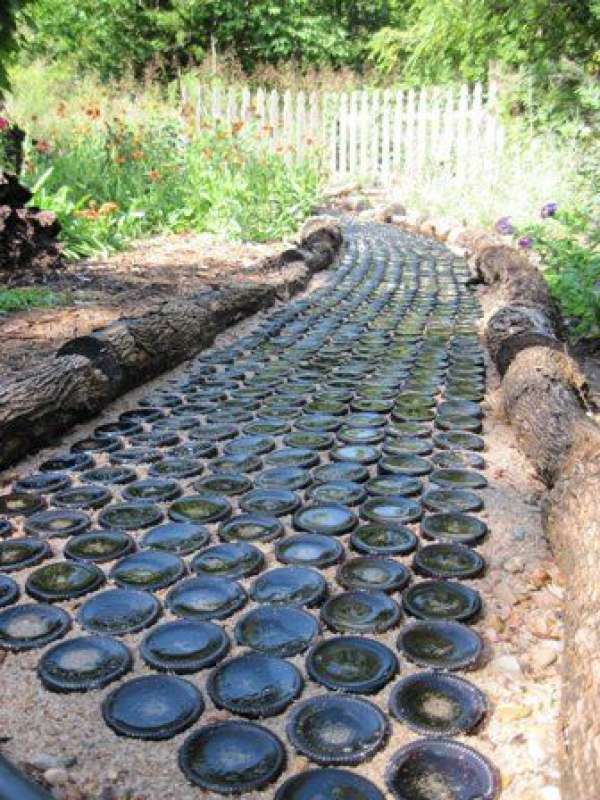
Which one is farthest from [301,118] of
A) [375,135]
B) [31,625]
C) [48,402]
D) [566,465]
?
[31,625]

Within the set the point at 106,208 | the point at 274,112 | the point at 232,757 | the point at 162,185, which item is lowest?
the point at 232,757

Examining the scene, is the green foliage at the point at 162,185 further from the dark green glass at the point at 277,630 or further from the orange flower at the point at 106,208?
the dark green glass at the point at 277,630

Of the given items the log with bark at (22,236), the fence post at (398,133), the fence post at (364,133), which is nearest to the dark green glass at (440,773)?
the log with bark at (22,236)

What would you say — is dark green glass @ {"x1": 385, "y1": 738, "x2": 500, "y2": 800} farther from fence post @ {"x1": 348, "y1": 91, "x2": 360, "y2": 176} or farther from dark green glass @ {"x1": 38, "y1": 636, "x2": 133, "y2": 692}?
fence post @ {"x1": 348, "y1": 91, "x2": 360, "y2": 176}

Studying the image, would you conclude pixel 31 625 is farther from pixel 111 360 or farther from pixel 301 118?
pixel 301 118

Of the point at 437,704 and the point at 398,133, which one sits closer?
the point at 437,704

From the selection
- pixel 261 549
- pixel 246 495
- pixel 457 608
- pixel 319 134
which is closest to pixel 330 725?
pixel 457 608

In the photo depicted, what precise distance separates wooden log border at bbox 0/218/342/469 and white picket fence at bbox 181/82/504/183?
23.8 ft

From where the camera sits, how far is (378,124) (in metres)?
13.2

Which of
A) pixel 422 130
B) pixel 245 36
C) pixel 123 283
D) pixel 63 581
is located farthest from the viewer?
pixel 245 36

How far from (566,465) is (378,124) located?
11807mm

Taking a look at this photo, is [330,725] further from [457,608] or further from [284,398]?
[284,398]

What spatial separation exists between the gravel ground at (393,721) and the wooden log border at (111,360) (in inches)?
36.5

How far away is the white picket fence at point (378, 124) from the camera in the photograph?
11953 millimetres
